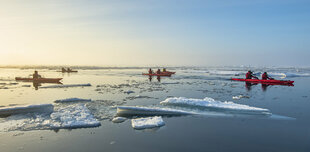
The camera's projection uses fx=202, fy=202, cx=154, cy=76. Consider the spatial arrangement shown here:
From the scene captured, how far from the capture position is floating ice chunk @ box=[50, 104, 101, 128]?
7.89 metres

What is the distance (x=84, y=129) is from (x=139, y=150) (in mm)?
2850

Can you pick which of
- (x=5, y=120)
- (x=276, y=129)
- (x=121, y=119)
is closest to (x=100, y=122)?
(x=121, y=119)

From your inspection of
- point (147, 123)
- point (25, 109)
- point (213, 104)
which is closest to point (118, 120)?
point (147, 123)

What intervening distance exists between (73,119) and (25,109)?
2.95 metres

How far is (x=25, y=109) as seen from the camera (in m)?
9.63

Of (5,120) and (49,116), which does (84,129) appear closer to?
(49,116)

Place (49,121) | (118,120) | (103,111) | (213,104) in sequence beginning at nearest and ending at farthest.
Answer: (49,121), (118,120), (103,111), (213,104)

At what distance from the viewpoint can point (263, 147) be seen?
5.95 meters

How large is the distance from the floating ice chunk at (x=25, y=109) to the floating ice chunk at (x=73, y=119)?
0.74 m

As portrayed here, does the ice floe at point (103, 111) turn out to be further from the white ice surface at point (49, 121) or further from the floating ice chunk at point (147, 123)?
the floating ice chunk at point (147, 123)

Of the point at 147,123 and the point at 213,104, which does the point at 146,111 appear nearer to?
the point at 147,123

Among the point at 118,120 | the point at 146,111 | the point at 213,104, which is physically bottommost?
the point at 118,120

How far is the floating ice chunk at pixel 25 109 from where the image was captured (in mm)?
A: 9359

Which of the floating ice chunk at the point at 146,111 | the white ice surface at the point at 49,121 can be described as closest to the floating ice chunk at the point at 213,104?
the floating ice chunk at the point at 146,111
